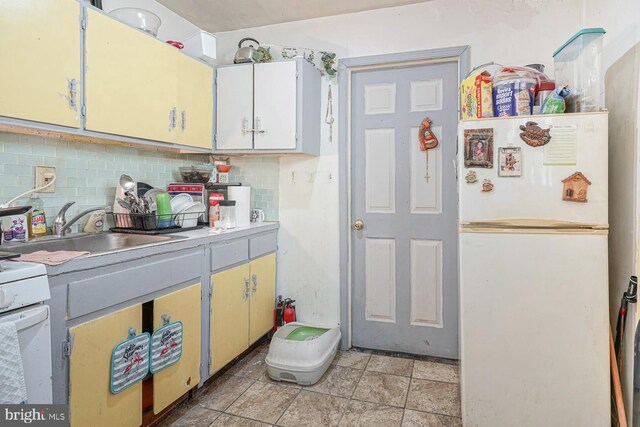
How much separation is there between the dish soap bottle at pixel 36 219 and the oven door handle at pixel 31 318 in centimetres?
80

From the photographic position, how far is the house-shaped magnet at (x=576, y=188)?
168 cm

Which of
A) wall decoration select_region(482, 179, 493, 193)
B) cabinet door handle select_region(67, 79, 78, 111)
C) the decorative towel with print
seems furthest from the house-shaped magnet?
cabinet door handle select_region(67, 79, 78, 111)

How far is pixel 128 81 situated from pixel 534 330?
237cm

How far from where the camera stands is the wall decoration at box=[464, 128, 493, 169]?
1789mm

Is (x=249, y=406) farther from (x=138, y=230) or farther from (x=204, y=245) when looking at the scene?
(x=138, y=230)

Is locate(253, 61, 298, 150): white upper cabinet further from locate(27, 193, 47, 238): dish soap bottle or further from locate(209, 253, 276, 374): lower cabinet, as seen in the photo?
locate(27, 193, 47, 238): dish soap bottle

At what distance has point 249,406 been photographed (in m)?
2.08

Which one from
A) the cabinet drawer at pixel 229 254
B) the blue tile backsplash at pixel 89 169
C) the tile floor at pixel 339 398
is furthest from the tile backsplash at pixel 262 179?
the tile floor at pixel 339 398

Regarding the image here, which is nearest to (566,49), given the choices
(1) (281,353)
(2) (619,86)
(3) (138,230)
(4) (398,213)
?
(2) (619,86)

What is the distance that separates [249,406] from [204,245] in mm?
932

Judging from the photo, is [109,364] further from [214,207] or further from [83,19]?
[83,19]

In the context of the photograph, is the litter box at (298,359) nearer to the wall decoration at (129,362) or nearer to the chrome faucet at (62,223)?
the wall decoration at (129,362)

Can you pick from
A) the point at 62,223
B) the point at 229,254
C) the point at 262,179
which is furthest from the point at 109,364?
the point at 262,179

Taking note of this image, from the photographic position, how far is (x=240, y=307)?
2.45 m
